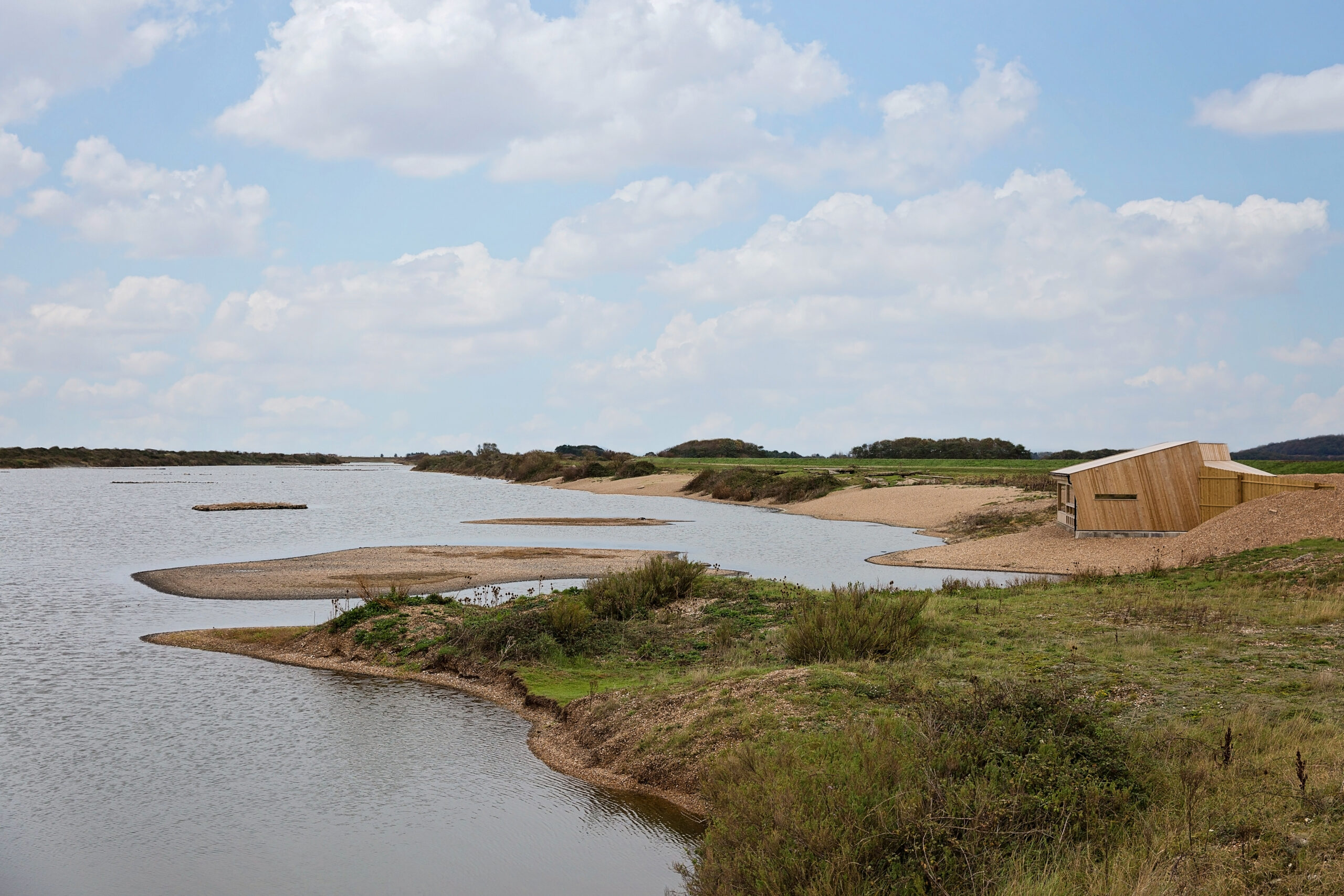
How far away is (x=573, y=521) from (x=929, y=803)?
1593 inches

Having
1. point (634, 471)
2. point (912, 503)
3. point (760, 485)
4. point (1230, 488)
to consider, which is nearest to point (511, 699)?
point (1230, 488)

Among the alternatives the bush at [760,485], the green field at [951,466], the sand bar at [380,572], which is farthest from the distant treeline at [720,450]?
the sand bar at [380,572]

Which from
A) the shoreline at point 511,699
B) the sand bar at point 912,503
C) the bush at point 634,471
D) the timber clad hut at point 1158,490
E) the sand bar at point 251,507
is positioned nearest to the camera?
the shoreline at point 511,699

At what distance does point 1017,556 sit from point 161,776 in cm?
2318

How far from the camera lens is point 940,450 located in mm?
115188

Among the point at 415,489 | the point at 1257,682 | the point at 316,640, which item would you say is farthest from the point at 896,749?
the point at 415,489

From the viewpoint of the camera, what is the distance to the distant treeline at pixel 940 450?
362 ft

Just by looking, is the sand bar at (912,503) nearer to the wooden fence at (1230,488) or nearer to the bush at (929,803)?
the wooden fence at (1230,488)

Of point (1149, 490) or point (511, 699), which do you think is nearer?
point (511, 699)

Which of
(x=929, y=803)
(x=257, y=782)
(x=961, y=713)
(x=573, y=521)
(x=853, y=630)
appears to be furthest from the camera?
(x=573, y=521)

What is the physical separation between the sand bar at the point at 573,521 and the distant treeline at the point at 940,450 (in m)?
66.7

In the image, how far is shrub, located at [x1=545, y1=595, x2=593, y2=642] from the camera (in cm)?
1583

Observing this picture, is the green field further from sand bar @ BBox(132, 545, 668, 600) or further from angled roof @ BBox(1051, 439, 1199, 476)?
sand bar @ BBox(132, 545, 668, 600)

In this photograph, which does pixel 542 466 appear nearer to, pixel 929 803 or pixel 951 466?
pixel 951 466
